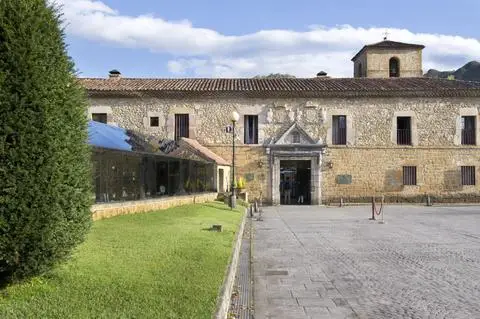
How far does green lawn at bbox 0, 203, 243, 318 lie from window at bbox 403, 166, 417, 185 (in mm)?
23909

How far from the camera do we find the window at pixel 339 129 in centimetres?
3219

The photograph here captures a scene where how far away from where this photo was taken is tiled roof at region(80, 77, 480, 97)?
104ft

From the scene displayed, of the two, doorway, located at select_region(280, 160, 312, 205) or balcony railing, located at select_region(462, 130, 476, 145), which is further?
doorway, located at select_region(280, 160, 312, 205)

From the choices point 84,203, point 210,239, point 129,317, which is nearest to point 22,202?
point 84,203

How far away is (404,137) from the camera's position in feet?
106

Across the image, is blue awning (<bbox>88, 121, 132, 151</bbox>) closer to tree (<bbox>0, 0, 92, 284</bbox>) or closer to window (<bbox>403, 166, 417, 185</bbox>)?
tree (<bbox>0, 0, 92, 284</bbox>)

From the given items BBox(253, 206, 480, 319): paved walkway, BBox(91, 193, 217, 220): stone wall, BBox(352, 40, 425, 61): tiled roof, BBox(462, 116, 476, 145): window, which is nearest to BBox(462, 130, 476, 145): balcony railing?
BBox(462, 116, 476, 145): window

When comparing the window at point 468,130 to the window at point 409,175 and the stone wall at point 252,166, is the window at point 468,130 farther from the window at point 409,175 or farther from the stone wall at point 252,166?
the stone wall at point 252,166

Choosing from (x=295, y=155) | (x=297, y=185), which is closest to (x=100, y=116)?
(x=295, y=155)

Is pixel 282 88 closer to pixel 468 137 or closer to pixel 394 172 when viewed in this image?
pixel 394 172

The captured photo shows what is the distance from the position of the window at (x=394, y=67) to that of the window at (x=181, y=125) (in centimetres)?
1919

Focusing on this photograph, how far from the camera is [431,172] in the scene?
31922 mm

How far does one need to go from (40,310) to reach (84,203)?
4.20ft

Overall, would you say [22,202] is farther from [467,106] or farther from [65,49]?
[467,106]
